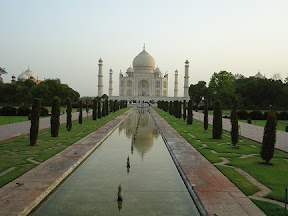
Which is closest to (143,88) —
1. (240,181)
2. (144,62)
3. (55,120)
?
(144,62)

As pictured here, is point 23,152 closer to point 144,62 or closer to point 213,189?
point 213,189

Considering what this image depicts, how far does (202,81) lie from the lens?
56344 mm

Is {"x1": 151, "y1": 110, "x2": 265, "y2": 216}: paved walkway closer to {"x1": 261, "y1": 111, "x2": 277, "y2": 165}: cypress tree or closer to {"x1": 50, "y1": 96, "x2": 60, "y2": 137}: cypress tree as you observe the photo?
{"x1": 261, "y1": 111, "x2": 277, "y2": 165}: cypress tree

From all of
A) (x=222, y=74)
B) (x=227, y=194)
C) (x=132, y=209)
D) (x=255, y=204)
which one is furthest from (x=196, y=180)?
(x=222, y=74)

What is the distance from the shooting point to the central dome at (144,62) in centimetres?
6350

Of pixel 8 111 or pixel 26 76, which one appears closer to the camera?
pixel 8 111


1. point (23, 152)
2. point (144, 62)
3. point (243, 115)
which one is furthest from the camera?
point (144, 62)

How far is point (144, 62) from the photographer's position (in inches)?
2499

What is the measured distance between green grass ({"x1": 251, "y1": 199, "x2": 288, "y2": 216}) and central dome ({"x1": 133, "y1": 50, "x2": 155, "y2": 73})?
59.9 m

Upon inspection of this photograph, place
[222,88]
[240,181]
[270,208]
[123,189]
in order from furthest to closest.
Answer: [222,88], [240,181], [123,189], [270,208]

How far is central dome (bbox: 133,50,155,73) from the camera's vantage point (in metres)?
63.5

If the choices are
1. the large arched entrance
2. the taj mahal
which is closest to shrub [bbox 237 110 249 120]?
the taj mahal

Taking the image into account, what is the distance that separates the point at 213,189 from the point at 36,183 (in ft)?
10.7

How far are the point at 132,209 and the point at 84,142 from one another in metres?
6.03
